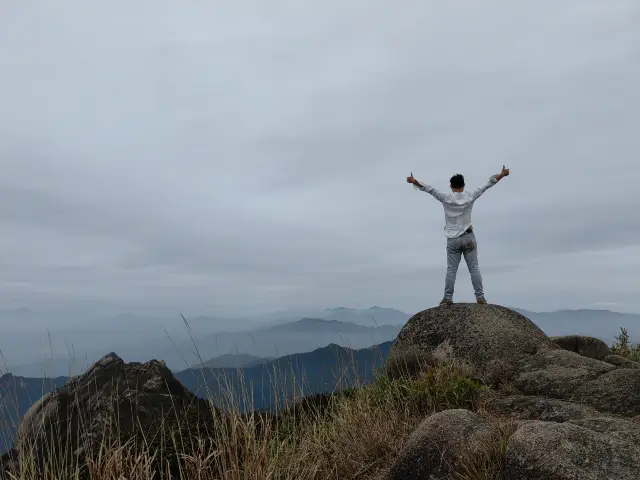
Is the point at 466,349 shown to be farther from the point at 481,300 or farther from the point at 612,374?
the point at 612,374

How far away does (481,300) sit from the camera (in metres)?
10.8

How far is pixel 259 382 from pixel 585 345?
856 cm

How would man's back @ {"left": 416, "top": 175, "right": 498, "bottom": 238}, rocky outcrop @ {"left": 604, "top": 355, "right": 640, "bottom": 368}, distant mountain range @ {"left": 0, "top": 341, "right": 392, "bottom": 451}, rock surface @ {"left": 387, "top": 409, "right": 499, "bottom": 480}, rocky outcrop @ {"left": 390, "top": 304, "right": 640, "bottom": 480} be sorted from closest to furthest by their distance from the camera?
rocky outcrop @ {"left": 390, "top": 304, "right": 640, "bottom": 480}
rock surface @ {"left": 387, "top": 409, "right": 499, "bottom": 480}
distant mountain range @ {"left": 0, "top": 341, "right": 392, "bottom": 451}
rocky outcrop @ {"left": 604, "top": 355, "right": 640, "bottom": 368}
man's back @ {"left": 416, "top": 175, "right": 498, "bottom": 238}

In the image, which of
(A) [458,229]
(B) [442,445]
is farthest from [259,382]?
(A) [458,229]

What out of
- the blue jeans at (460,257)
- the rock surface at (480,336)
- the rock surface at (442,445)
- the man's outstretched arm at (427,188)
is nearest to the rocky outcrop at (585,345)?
the rock surface at (480,336)

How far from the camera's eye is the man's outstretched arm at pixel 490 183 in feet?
33.4

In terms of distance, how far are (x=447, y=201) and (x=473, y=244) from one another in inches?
39.1

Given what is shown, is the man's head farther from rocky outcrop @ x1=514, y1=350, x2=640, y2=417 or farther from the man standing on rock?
rocky outcrop @ x1=514, y1=350, x2=640, y2=417

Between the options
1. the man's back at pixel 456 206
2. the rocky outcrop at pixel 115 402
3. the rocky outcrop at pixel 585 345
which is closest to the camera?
the rocky outcrop at pixel 115 402

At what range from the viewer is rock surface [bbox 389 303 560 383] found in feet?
30.2

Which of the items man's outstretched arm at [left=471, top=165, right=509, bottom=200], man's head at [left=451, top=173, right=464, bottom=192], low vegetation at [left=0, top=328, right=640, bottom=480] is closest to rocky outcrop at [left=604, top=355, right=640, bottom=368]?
low vegetation at [left=0, top=328, right=640, bottom=480]

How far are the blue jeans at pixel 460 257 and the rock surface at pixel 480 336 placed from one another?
1.44 ft

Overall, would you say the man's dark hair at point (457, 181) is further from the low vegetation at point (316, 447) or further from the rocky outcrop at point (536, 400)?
the low vegetation at point (316, 447)

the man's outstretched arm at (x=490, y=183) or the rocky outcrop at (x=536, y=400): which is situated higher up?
the man's outstretched arm at (x=490, y=183)
